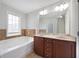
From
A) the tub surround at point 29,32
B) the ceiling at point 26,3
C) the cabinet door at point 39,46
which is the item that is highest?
the ceiling at point 26,3

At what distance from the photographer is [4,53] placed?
221 cm

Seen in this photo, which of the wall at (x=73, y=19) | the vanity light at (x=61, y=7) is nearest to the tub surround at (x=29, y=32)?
the vanity light at (x=61, y=7)

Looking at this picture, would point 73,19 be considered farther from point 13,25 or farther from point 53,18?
point 13,25

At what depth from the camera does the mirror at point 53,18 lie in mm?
3708

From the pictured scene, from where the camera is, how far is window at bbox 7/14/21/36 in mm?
4032

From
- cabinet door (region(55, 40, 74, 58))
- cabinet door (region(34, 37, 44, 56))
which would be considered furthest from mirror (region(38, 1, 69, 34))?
cabinet door (region(55, 40, 74, 58))

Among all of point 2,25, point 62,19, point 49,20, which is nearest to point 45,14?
point 49,20

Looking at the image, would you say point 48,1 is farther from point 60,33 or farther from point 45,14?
point 60,33

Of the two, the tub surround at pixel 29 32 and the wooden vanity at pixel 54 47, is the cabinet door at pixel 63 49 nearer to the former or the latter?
the wooden vanity at pixel 54 47

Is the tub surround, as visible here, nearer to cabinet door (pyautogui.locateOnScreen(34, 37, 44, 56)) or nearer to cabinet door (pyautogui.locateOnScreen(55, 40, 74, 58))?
cabinet door (pyautogui.locateOnScreen(34, 37, 44, 56))

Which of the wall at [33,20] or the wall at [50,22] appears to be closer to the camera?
the wall at [50,22]

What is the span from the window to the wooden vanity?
1297 mm

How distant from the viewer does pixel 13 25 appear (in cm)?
432

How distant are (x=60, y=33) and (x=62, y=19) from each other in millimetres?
580
